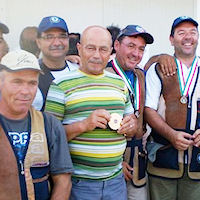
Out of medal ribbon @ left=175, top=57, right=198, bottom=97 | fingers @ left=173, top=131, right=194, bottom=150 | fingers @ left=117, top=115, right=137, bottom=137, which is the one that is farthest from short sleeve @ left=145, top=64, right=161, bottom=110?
fingers @ left=117, top=115, right=137, bottom=137

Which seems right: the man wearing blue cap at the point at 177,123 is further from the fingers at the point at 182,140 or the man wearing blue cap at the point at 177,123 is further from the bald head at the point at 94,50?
the bald head at the point at 94,50

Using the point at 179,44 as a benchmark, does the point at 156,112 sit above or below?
below

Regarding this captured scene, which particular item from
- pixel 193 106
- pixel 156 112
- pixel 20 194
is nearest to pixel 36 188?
pixel 20 194

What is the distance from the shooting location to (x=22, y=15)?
3.98 metres

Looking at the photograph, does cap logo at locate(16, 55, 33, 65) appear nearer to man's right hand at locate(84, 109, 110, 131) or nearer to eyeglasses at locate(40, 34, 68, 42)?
man's right hand at locate(84, 109, 110, 131)

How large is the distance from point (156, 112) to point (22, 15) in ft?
6.22

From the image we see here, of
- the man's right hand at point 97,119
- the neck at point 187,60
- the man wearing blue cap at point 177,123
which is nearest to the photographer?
the man's right hand at point 97,119

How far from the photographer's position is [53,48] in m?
2.96

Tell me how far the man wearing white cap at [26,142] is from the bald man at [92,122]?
195mm

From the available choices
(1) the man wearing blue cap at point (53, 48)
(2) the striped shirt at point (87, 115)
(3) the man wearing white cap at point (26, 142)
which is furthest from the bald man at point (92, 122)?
(1) the man wearing blue cap at point (53, 48)

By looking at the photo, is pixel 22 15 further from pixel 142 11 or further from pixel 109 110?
pixel 109 110

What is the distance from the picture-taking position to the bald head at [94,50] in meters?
2.49

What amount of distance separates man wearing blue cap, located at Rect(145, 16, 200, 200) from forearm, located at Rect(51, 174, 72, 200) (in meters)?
1.01

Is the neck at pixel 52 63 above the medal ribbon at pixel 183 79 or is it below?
above
